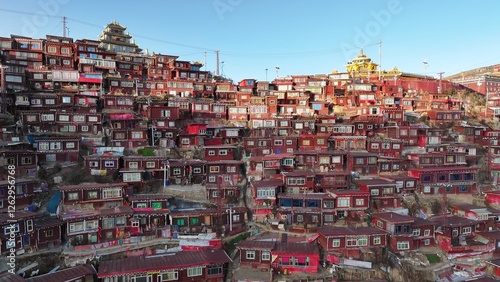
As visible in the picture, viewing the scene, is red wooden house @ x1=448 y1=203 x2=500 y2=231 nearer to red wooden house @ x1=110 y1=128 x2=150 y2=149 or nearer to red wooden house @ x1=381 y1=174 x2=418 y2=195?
red wooden house @ x1=381 y1=174 x2=418 y2=195

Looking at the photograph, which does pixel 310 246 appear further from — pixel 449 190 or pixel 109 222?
pixel 449 190

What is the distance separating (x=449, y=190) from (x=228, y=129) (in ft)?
101

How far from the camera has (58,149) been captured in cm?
4128

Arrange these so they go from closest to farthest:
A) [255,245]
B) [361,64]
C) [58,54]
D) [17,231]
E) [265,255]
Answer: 1. [17,231]
2. [265,255]
3. [255,245]
4. [58,54]
5. [361,64]

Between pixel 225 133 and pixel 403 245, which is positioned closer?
pixel 403 245

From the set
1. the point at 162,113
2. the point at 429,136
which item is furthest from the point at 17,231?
the point at 429,136

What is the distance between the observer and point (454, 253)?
34.8 meters

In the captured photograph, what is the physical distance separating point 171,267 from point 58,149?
2329 centimetres

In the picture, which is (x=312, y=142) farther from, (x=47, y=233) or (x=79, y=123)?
(x=47, y=233)

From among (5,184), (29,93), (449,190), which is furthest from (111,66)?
(449,190)

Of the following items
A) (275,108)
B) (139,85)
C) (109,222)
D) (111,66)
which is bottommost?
(109,222)

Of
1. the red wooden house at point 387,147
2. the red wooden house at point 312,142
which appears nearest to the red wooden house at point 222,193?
the red wooden house at point 312,142

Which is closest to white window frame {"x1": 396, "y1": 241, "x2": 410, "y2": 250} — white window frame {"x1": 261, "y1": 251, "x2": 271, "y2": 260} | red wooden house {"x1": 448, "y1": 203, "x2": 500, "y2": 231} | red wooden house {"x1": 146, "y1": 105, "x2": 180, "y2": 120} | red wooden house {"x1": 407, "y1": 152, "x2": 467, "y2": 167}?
red wooden house {"x1": 448, "y1": 203, "x2": 500, "y2": 231}

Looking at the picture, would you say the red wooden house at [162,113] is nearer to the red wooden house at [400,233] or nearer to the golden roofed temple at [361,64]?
the red wooden house at [400,233]
